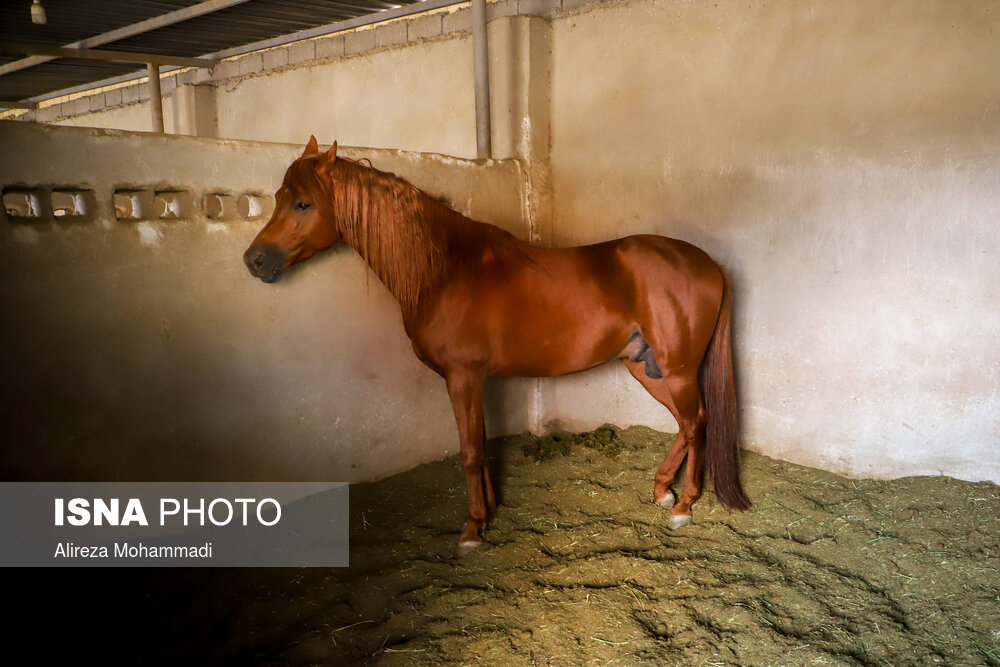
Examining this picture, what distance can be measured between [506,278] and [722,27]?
2.06 meters

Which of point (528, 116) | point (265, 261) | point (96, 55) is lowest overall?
point (265, 261)

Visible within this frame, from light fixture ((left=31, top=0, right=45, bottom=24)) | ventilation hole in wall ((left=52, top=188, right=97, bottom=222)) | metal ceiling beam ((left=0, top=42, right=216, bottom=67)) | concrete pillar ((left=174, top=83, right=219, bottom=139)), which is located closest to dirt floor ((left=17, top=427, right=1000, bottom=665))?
ventilation hole in wall ((left=52, top=188, right=97, bottom=222))

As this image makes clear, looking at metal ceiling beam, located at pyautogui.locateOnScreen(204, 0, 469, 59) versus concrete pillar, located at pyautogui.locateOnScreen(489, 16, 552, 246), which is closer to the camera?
concrete pillar, located at pyautogui.locateOnScreen(489, 16, 552, 246)

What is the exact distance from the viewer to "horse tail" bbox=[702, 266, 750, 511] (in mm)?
3244

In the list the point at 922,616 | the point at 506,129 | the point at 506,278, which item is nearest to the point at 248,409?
the point at 506,278

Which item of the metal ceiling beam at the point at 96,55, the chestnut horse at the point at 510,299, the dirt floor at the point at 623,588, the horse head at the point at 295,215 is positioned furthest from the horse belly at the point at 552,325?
the metal ceiling beam at the point at 96,55

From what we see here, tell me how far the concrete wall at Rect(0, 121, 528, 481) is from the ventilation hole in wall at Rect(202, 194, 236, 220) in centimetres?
4

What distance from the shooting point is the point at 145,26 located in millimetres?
5570

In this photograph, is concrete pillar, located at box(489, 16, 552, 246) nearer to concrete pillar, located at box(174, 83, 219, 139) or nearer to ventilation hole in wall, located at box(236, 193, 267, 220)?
ventilation hole in wall, located at box(236, 193, 267, 220)

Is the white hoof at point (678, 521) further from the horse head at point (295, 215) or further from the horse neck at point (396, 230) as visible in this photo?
the horse head at point (295, 215)

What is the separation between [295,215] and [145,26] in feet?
13.1

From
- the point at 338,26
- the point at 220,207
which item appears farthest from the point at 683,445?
the point at 338,26

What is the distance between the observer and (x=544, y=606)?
2.48m

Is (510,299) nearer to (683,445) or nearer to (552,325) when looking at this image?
(552,325)
